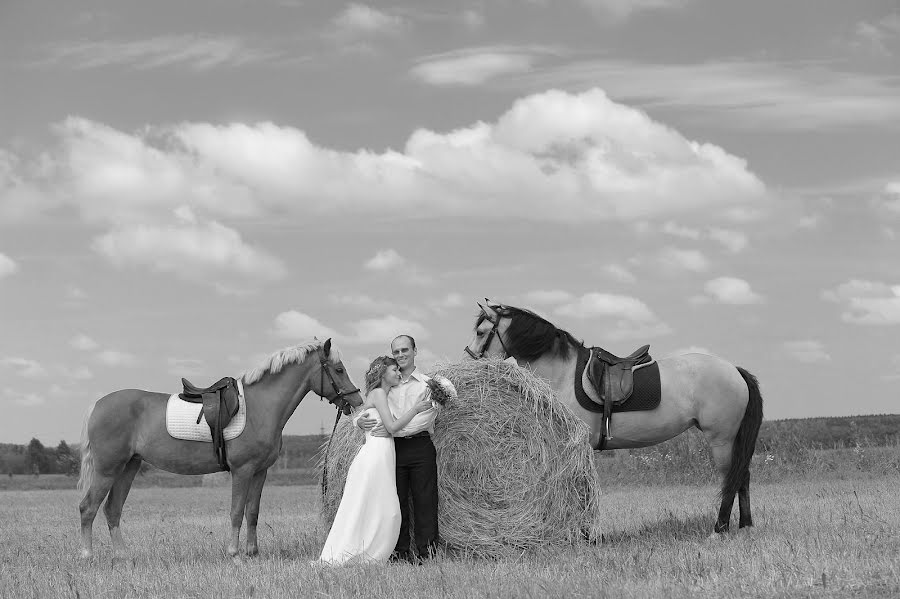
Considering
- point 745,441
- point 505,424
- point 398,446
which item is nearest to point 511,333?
point 505,424

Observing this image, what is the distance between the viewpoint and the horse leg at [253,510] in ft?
30.3

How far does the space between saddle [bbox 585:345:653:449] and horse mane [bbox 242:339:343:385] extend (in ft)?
8.15

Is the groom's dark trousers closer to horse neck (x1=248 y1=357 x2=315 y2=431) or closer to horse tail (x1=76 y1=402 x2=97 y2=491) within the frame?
horse neck (x1=248 y1=357 x2=315 y2=431)

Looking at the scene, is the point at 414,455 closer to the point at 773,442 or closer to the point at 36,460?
the point at 773,442

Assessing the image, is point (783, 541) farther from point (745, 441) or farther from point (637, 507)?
point (637, 507)

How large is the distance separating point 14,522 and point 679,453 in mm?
13077

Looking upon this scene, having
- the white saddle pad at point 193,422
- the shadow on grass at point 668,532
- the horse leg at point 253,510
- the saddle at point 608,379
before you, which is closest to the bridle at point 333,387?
the white saddle pad at point 193,422

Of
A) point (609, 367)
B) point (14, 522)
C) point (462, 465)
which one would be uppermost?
point (609, 367)

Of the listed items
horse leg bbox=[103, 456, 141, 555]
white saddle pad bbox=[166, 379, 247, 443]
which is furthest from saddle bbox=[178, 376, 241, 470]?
horse leg bbox=[103, 456, 141, 555]

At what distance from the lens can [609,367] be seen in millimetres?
9195

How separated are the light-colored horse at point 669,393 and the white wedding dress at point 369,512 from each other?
1560mm

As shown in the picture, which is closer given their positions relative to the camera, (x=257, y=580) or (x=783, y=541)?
(x=257, y=580)

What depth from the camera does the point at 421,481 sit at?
8.15 meters

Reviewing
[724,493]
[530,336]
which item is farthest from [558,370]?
[724,493]
